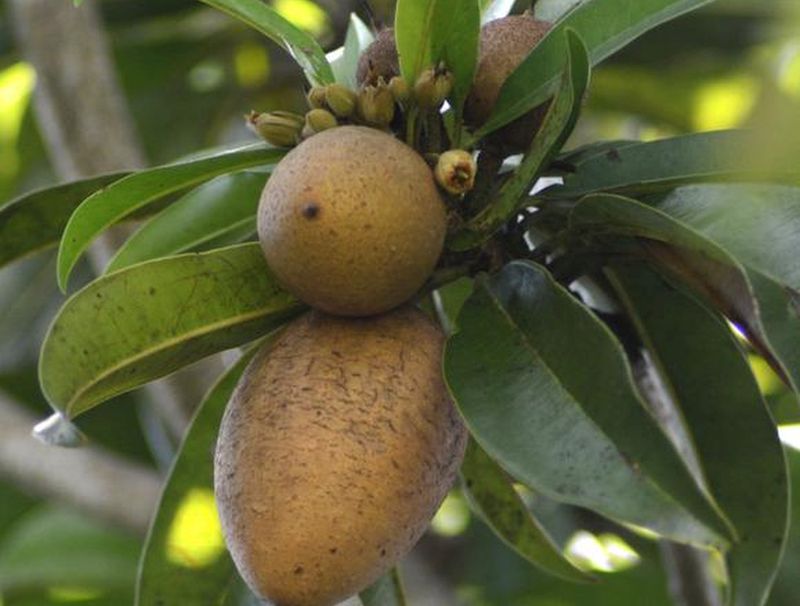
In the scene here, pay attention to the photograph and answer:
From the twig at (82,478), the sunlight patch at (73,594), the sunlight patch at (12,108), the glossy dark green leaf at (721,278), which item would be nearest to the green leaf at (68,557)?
the sunlight patch at (73,594)

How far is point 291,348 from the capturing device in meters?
0.97

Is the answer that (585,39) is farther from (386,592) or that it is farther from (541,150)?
(386,592)

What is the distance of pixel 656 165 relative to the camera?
1034mm

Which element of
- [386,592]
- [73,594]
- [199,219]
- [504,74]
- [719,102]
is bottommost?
[73,594]

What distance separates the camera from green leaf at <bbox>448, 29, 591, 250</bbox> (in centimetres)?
94

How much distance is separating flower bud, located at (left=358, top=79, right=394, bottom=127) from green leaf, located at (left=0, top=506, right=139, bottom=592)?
4.20 ft

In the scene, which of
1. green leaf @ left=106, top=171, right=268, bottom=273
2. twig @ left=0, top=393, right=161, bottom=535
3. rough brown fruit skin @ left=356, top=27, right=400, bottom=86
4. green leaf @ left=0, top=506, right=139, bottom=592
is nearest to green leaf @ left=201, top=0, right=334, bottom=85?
rough brown fruit skin @ left=356, top=27, right=400, bottom=86

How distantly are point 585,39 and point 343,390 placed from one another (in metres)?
0.30

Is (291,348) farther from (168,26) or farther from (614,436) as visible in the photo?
(168,26)

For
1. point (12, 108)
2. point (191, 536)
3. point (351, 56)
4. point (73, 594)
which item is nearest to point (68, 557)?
point (73, 594)

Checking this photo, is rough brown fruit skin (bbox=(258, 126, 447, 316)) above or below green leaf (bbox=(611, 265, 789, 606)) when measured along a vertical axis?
above

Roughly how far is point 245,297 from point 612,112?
143 cm

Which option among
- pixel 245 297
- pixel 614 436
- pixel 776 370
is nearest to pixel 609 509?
pixel 614 436

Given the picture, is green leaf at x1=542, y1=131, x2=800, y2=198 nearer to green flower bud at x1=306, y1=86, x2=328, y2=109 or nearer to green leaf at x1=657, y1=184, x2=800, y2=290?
green leaf at x1=657, y1=184, x2=800, y2=290
